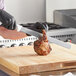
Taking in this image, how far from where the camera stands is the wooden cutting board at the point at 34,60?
1.63 m

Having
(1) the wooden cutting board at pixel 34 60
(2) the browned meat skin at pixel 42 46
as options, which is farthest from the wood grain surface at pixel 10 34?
(2) the browned meat skin at pixel 42 46

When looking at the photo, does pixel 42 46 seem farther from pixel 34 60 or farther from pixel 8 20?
pixel 8 20

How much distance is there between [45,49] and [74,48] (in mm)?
293

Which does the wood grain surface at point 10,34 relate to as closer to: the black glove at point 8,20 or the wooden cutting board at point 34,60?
the wooden cutting board at point 34,60

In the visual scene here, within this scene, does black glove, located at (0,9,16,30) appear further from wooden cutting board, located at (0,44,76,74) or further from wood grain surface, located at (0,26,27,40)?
wood grain surface, located at (0,26,27,40)

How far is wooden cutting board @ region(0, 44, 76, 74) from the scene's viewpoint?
1.63 metres

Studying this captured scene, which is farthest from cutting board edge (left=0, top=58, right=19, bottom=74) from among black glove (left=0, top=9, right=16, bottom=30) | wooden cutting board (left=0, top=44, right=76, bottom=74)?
black glove (left=0, top=9, right=16, bottom=30)

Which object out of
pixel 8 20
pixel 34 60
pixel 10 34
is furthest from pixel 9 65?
pixel 10 34

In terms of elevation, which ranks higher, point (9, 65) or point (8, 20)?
point (8, 20)

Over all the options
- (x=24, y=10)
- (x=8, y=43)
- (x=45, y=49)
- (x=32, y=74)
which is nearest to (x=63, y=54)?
(x=45, y=49)

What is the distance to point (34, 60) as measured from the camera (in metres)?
1.72

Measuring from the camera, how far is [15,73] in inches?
64.8

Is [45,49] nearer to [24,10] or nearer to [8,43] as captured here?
[8,43]

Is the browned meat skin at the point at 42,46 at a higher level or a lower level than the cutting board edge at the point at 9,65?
higher
